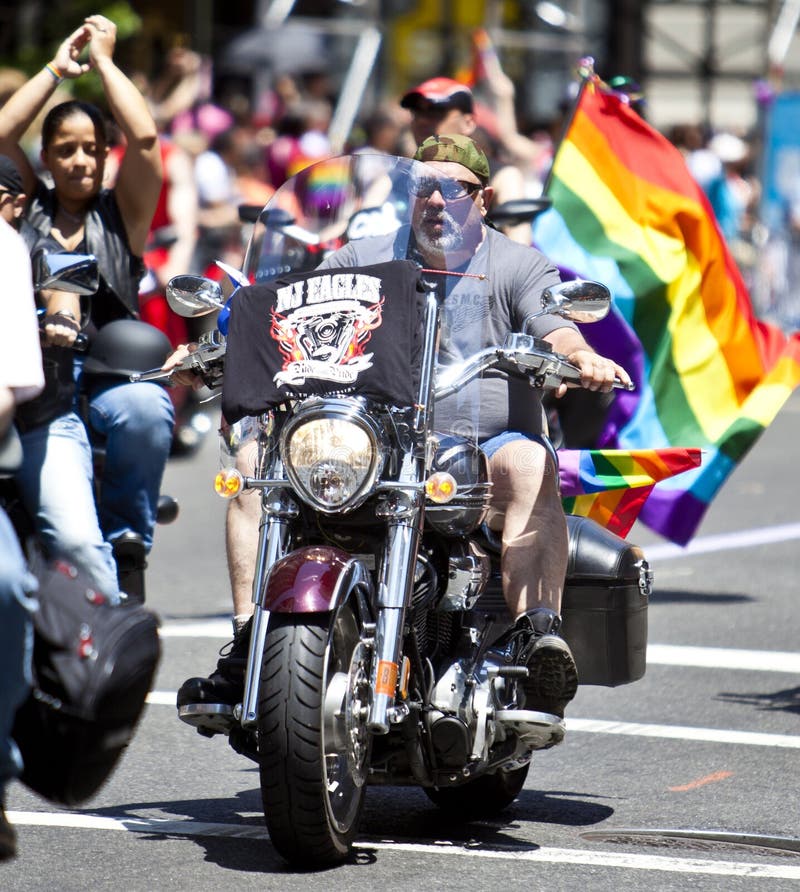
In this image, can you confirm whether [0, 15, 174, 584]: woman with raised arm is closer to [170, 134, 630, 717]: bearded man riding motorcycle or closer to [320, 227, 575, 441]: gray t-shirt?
[170, 134, 630, 717]: bearded man riding motorcycle

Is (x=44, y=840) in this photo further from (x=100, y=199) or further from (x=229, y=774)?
(x=100, y=199)

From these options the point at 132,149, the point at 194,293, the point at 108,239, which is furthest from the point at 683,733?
the point at 132,149

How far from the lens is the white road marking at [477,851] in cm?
478

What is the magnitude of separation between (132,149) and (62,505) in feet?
4.93

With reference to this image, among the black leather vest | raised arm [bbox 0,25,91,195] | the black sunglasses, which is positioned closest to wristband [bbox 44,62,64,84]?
raised arm [bbox 0,25,91,195]

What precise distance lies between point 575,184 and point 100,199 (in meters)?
2.91

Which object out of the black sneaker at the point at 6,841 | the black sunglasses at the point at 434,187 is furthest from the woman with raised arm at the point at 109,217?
the black sneaker at the point at 6,841

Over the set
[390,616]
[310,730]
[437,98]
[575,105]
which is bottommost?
[310,730]

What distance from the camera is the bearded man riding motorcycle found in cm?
504

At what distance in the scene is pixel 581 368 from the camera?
5031 mm

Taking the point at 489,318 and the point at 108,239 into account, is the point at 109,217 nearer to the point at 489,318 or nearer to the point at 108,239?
the point at 108,239

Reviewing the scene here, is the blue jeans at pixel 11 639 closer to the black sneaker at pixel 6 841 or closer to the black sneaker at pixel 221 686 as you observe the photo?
the black sneaker at pixel 6 841

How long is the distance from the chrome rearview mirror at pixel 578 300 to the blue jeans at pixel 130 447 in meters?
1.64

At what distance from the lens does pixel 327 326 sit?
480 centimetres
